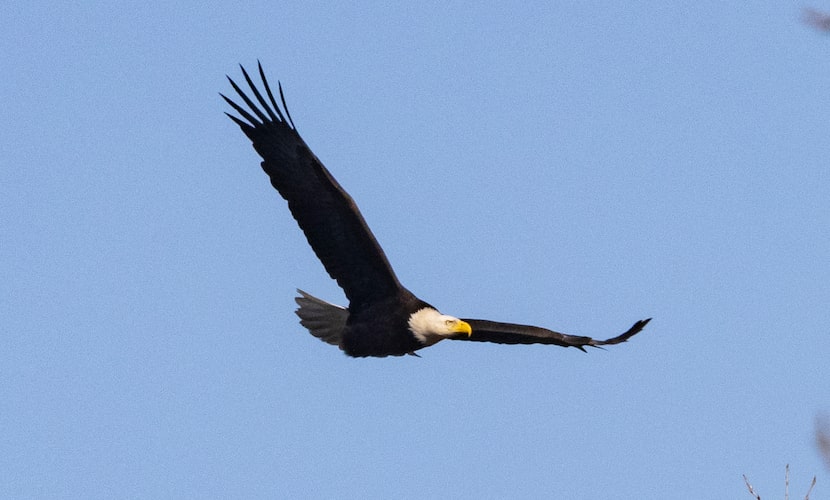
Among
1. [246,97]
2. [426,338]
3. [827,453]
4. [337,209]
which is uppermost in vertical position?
[246,97]

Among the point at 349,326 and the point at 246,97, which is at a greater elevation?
the point at 246,97

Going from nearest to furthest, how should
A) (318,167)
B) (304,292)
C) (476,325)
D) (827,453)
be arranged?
(827,453), (318,167), (476,325), (304,292)

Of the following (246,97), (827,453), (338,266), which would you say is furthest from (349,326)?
(827,453)

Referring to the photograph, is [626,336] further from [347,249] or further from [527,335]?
[347,249]

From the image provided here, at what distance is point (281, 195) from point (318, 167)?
40 cm

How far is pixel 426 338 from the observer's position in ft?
25.8

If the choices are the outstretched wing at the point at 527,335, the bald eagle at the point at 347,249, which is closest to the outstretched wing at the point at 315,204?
the bald eagle at the point at 347,249

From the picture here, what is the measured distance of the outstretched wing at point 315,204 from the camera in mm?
7762

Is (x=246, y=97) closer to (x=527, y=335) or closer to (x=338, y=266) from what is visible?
(x=338, y=266)

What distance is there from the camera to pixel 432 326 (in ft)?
25.7

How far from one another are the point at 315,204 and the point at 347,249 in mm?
377

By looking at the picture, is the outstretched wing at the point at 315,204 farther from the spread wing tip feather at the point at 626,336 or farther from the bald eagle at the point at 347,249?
the spread wing tip feather at the point at 626,336

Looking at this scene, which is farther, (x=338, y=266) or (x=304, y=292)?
(x=304, y=292)

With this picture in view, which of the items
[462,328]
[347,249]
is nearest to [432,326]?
[462,328]
